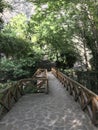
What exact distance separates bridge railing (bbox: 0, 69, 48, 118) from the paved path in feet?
1.01

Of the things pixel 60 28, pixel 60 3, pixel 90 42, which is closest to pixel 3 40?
pixel 60 3

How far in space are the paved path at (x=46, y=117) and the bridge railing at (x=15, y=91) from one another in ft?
1.01

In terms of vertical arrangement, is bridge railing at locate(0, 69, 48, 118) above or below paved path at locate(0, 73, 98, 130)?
above

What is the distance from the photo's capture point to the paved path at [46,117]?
23.7 feet

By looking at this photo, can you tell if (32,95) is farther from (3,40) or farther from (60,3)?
(60,3)

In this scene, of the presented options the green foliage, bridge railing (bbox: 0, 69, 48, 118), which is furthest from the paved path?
the green foliage

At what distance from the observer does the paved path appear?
7238 millimetres

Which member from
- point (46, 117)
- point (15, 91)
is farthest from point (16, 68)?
point (46, 117)

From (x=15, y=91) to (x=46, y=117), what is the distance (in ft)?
12.5

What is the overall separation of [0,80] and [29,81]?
17133 millimetres

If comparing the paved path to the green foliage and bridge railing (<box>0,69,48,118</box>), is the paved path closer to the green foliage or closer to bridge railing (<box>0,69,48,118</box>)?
bridge railing (<box>0,69,48,118</box>)

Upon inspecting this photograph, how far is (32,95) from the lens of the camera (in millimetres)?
13344

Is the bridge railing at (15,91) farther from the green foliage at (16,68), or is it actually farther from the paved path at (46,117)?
the green foliage at (16,68)

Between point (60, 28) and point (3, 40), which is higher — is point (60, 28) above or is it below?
above
